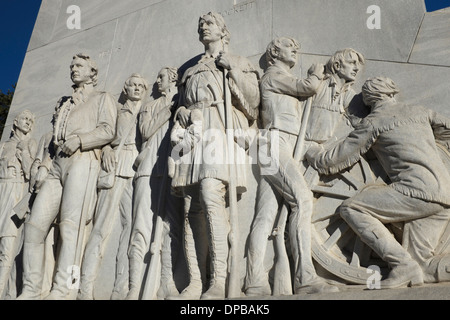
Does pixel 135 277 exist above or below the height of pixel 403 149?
below

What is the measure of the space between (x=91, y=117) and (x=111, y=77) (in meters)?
0.87

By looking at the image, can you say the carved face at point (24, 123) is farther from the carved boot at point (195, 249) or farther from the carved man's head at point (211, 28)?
the carved boot at point (195, 249)

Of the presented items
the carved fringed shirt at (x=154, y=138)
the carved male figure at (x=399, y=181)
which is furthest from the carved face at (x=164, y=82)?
the carved male figure at (x=399, y=181)

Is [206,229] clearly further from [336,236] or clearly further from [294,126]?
[294,126]

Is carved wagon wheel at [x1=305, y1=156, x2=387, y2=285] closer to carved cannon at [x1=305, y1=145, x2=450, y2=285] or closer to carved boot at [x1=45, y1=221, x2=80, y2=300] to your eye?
carved cannon at [x1=305, y1=145, x2=450, y2=285]

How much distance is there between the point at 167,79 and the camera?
718 centimetres

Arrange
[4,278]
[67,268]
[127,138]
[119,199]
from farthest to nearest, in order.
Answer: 1. [4,278]
2. [127,138]
3. [119,199]
4. [67,268]

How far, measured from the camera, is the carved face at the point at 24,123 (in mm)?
8312

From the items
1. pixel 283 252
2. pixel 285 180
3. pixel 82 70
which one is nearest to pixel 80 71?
pixel 82 70

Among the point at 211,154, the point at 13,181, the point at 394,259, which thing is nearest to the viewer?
the point at 394,259

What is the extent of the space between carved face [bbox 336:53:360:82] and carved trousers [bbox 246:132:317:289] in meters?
0.78

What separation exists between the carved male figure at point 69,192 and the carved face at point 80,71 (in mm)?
334

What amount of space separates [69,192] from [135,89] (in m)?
1.44
